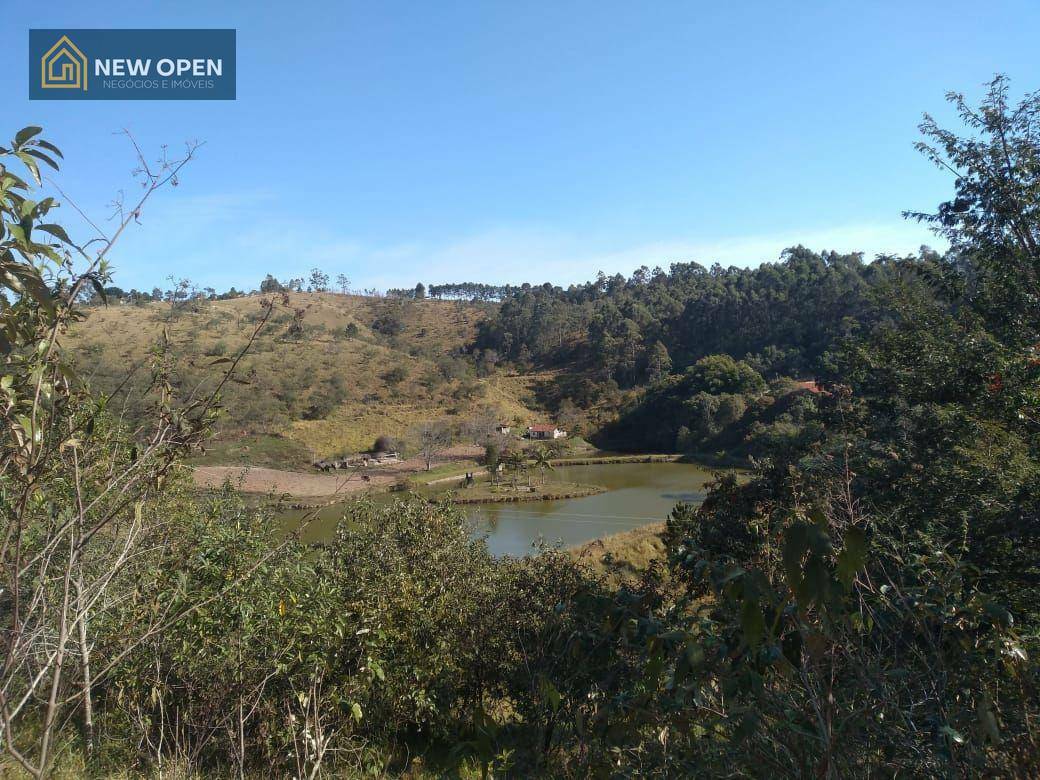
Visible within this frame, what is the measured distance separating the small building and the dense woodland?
32.0m

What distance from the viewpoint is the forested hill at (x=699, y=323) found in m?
47.2

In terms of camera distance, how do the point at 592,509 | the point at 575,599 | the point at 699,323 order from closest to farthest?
the point at 575,599 → the point at 592,509 → the point at 699,323

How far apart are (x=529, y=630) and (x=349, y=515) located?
141 inches

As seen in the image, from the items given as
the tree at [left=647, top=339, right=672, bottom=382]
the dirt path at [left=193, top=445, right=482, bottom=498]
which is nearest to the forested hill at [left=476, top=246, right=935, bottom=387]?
the tree at [left=647, top=339, right=672, bottom=382]

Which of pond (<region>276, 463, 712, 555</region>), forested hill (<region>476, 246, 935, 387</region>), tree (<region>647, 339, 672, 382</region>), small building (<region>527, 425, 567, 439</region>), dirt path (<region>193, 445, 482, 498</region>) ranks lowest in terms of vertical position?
pond (<region>276, 463, 712, 555</region>)

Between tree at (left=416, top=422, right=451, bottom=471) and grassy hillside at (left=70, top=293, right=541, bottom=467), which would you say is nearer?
grassy hillside at (left=70, top=293, right=541, bottom=467)

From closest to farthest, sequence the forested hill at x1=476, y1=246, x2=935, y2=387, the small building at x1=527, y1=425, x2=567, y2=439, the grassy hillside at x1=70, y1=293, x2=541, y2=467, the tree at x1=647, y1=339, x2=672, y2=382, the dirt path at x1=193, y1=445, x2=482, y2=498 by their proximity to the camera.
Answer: the dirt path at x1=193, y1=445, x2=482, y2=498 < the grassy hillside at x1=70, y1=293, x2=541, y2=467 < the small building at x1=527, y1=425, x2=567, y2=439 < the forested hill at x1=476, y1=246, x2=935, y2=387 < the tree at x1=647, y1=339, x2=672, y2=382

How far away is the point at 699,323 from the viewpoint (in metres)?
58.7

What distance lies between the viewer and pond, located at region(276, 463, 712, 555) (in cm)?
1925

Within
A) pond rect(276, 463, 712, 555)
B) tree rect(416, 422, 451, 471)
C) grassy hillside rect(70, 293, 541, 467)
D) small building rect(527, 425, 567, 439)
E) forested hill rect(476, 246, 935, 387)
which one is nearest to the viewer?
pond rect(276, 463, 712, 555)

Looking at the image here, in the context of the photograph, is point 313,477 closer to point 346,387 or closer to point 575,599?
point 346,387

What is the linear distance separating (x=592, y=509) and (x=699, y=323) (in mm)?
37180

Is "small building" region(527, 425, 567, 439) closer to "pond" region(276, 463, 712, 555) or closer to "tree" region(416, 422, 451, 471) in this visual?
"pond" region(276, 463, 712, 555)

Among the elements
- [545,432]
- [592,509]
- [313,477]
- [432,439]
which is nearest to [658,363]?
[545,432]
